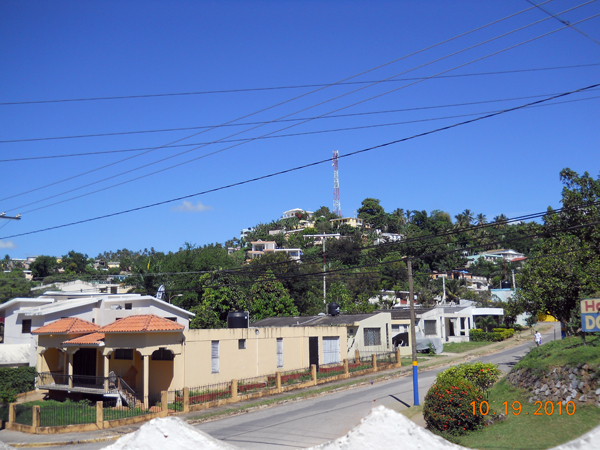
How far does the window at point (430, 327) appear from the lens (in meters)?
48.9

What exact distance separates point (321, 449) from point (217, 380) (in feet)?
69.7

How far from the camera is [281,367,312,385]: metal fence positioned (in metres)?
29.9

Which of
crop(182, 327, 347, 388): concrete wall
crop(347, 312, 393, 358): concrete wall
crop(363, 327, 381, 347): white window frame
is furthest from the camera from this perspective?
crop(363, 327, 381, 347): white window frame

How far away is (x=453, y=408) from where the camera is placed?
1648 cm

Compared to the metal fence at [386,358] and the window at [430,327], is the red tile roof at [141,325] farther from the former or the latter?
the window at [430,327]

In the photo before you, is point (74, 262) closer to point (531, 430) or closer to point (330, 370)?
point (330, 370)

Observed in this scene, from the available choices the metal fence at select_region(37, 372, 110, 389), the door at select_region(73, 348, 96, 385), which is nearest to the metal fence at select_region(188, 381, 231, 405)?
the metal fence at select_region(37, 372, 110, 389)

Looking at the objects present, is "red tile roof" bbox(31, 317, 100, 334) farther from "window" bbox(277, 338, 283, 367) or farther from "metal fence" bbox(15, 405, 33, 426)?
"window" bbox(277, 338, 283, 367)

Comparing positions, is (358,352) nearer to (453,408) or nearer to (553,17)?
(453,408)

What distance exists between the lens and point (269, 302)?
171 feet

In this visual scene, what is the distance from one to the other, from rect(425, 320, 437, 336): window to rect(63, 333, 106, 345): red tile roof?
31.8 m

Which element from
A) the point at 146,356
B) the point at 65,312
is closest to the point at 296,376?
the point at 146,356

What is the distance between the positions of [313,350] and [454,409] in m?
19.5

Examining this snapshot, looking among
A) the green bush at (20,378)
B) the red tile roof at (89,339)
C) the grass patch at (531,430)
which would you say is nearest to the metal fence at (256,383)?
the red tile roof at (89,339)
